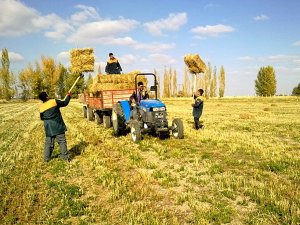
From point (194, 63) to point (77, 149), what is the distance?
33801 millimetres

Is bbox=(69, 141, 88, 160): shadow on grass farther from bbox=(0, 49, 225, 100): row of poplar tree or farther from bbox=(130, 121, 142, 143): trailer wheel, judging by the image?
bbox=(0, 49, 225, 100): row of poplar tree

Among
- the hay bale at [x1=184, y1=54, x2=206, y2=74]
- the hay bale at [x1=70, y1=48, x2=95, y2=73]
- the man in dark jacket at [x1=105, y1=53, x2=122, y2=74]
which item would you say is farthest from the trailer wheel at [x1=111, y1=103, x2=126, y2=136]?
the hay bale at [x1=184, y1=54, x2=206, y2=74]

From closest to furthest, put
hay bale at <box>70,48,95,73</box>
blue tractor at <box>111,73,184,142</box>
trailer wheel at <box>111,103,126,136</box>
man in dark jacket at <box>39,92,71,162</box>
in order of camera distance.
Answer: man in dark jacket at <box>39,92,71,162</box> → blue tractor at <box>111,73,184,142</box> → trailer wheel at <box>111,103,126,136</box> → hay bale at <box>70,48,95,73</box>

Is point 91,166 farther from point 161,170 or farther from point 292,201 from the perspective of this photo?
point 292,201

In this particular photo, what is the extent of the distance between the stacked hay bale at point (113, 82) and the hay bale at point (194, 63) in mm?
25504

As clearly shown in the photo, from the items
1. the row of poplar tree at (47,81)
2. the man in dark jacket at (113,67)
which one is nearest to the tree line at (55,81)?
the row of poplar tree at (47,81)

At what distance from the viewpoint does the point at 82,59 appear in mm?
26406

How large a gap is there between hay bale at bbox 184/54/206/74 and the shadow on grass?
32.2m

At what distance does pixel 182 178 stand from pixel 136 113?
4865 mm

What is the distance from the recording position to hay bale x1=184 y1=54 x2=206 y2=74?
135 feet

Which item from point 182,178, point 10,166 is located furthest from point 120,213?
point 10,166

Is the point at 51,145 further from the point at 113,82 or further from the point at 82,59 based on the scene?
the point at 82,59

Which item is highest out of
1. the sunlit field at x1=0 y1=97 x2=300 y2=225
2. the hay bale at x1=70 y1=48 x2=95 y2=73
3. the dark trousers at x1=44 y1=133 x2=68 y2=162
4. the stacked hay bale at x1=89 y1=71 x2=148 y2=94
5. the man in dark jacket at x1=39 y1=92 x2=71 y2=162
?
the hay bale at x1=70 y1=48 x2=95 y2=73

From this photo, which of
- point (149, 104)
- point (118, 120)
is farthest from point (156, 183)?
point (118, 120)
